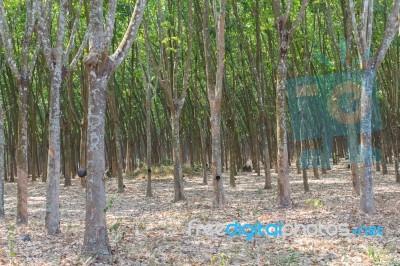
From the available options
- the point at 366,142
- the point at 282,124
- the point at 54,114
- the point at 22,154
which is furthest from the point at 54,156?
the point at 366,142

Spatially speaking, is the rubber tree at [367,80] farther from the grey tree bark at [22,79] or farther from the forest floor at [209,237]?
the grey tree bark at [22,79]

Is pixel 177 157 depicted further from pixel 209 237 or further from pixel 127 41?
pixel 127 41

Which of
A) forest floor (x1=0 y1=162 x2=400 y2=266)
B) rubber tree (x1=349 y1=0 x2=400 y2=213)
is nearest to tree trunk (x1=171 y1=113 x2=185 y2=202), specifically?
forest floor (x1=0 y1=162 x2=400 y2=266)

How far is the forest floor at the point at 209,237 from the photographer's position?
7730 mm

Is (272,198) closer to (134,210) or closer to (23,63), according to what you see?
(134,210)

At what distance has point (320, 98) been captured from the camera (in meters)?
25.8

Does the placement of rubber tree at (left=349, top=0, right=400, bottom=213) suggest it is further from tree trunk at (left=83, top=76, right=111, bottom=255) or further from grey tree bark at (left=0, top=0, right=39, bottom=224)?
grey tree bark at (left=0, top=0, right=39, bottom=224)

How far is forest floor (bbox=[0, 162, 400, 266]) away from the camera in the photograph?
7730mm

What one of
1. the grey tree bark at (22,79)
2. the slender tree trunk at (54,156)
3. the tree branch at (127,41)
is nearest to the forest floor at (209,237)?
the slender tree trunk at (54,156)

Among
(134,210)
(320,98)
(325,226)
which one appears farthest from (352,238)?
(320,98)

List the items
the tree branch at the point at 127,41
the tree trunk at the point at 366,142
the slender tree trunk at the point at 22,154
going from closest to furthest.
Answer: the tree branch at the point at 127,41 → the slender tree trunk at the point at 22,154 → the tree trunk at the point at 366,142

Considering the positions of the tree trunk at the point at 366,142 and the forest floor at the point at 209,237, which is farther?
the tree trunk at the point at 366,142

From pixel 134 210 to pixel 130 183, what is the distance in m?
8.45

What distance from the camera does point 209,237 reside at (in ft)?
31.0
